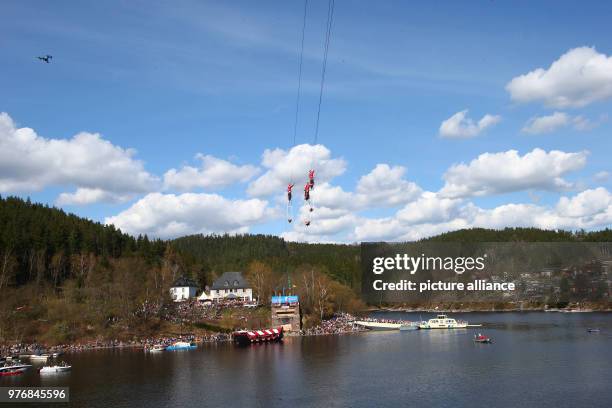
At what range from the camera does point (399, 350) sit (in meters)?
100

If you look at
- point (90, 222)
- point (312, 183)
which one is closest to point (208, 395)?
point (312, 183)

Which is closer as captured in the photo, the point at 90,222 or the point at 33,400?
the point at 33,400

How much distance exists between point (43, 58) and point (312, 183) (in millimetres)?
Answer: 31111

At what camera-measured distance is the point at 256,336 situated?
11362cm

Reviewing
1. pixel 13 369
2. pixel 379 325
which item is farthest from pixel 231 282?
pixel 13 369

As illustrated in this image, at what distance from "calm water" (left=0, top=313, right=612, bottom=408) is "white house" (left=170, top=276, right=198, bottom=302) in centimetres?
6234

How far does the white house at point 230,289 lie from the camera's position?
529 feet

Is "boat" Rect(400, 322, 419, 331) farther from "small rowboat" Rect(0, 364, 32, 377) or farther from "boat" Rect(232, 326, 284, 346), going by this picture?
"small rowboat" Rect(0, 364, 32, 377)

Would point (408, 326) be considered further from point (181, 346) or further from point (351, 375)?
point (351, 375)

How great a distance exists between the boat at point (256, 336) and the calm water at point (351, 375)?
4.55 m

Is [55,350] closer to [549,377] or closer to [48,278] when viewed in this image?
[48,278]

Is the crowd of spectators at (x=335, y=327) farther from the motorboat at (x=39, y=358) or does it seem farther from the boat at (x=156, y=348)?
the motorboat at (x=39, y=358)

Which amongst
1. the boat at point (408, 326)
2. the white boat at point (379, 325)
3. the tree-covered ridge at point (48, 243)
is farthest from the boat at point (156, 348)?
the boat at point (408, 326)

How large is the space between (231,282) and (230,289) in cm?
241
